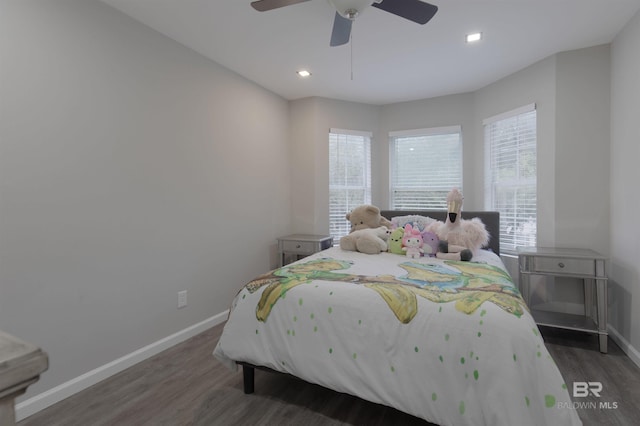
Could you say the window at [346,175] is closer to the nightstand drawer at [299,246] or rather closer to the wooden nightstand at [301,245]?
the wooden nightstand at [301,245]

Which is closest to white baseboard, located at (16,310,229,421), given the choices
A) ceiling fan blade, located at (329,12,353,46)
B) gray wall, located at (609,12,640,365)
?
ceiling fan blade, located at (329,12,353,46)

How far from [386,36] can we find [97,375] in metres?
3.27

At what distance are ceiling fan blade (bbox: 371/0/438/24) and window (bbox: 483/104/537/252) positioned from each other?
1.98 meters

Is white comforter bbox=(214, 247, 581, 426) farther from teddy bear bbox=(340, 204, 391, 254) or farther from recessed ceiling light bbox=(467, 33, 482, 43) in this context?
recessed ceiling light bbox=(467, 33, 482, 43)

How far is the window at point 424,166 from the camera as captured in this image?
401 cm

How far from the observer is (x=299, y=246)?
3656 mm

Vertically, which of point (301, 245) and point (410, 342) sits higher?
point (301, 245)

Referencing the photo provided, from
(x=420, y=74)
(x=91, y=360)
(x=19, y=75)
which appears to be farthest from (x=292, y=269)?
(x=420, y=74)

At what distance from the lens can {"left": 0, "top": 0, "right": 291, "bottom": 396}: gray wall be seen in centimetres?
175

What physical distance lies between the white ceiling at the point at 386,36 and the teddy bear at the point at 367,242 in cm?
166

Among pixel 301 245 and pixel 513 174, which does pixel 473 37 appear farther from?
pixel 301 245

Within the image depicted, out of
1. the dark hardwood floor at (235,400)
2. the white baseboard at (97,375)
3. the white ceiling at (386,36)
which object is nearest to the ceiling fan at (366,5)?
the white ceiling at (386,36)

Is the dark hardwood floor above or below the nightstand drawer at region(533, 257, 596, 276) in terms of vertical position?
below

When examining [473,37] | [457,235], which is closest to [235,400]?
[457,235]
